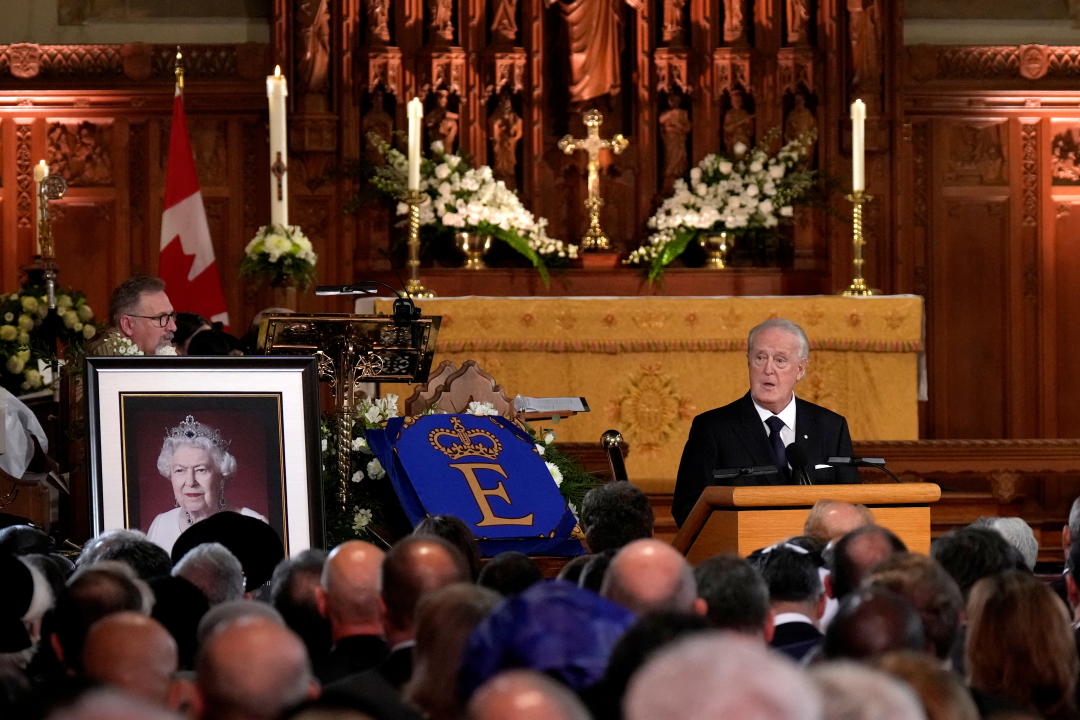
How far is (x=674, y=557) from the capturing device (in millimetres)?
3363

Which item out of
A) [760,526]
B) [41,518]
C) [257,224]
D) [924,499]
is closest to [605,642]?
[760,526]

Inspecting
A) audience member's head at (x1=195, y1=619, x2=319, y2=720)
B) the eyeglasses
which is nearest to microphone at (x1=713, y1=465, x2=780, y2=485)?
the eyeglasses

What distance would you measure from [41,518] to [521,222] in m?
4.00

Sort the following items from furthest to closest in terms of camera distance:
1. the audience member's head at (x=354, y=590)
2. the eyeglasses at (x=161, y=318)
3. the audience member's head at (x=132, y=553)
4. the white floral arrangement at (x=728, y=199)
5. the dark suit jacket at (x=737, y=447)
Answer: the white floral arrangement at (x=728, y=199) → the eyeglasses at (x=161, y=318) → the dark suit jacket at (x=737, y=447) → the audience member's head at (x=132, y=553) → the audience member's head at (x=354, y=590)

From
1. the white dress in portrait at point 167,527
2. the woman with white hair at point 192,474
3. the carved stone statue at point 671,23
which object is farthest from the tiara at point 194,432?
the carved stone statue at point 671,23

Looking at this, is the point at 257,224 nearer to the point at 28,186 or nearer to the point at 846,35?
the point at 28,186

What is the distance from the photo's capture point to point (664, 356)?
995 cm

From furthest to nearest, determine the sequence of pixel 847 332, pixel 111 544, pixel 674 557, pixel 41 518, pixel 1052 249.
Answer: pixel 1052 249 < pixel 847 332 < pixel 41 518 < pixel 111 544 < pixel 674 557

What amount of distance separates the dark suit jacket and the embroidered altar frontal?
3.39 meters

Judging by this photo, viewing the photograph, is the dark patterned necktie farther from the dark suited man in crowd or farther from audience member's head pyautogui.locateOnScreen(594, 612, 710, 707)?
audience member's head pyautogui.locateOnScreen(594, 612, 710, 707)

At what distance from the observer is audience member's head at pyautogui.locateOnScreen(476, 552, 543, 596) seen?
12.6ft

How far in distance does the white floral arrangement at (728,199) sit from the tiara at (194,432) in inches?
223

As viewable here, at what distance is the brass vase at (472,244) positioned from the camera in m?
11.0

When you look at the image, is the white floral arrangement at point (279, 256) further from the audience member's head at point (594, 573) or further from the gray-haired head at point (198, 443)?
the audience member's head at point (594, 573)
